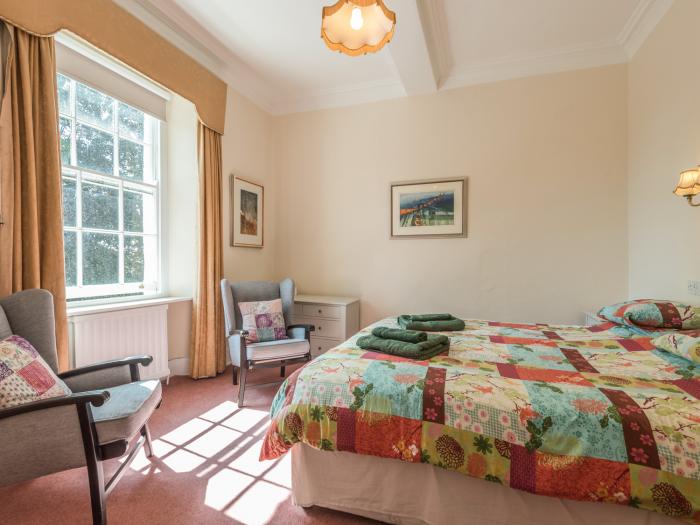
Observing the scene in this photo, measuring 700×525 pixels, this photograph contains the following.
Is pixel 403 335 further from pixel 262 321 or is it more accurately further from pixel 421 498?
pixel 262 321

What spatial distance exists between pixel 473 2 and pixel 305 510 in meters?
3.62

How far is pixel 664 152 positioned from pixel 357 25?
2650 millimetres

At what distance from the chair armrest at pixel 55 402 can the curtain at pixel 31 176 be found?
91 centimetres

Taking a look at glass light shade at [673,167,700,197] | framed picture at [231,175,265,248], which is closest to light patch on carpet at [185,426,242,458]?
framed picture at [231,175,265,248]

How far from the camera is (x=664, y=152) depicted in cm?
264

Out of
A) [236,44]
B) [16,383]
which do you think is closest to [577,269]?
[236,44]

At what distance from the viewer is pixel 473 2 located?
8.71 feet

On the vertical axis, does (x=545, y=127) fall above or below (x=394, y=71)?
below

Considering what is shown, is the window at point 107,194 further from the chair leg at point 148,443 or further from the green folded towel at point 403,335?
the green folded towel at point 403,335

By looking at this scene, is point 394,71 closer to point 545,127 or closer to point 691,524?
point 545,127

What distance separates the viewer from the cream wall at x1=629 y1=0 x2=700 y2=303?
7.63 ft

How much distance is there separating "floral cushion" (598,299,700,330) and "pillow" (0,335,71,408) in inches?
133

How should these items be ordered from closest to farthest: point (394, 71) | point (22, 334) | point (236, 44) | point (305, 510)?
point (305, 510) → point (22, 334) → point (236, 44) → point (394, 71)

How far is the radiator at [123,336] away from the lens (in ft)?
8.14
